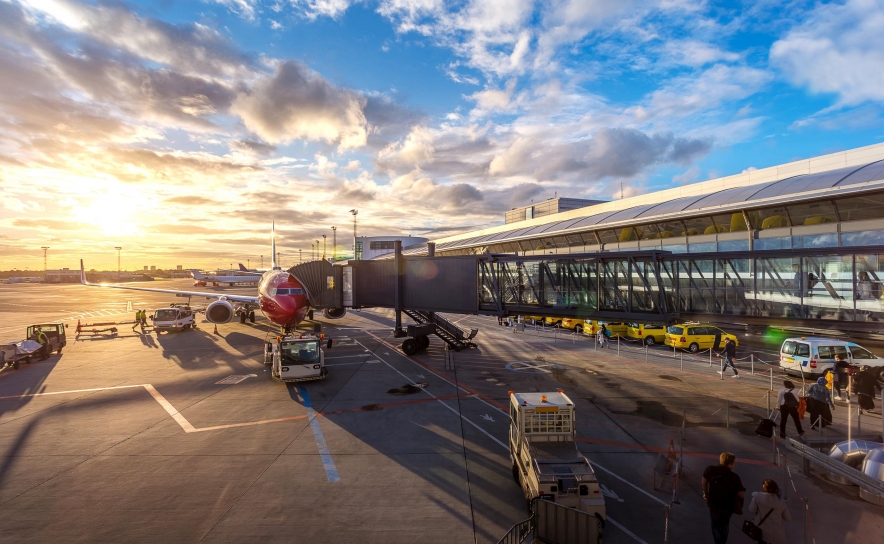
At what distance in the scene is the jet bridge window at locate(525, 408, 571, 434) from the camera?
11.0 meters

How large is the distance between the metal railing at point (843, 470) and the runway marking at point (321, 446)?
13.5m

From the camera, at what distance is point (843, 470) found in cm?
1023

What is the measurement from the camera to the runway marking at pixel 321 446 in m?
12.2

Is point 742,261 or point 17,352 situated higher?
point 742,261

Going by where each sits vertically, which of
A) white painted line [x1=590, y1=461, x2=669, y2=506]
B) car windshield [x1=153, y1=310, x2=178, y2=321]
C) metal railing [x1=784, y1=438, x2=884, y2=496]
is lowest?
white painted line [x1=590, y1=461, x2=669, y2=506]

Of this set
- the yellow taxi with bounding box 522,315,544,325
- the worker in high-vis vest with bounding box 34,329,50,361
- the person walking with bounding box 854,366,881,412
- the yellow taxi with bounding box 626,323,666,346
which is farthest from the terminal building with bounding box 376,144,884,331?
the worker in high-vis vest with bounding box 34,329,50,361

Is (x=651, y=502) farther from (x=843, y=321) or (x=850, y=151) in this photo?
(x=850, y=151)

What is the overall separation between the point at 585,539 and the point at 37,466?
668 inches

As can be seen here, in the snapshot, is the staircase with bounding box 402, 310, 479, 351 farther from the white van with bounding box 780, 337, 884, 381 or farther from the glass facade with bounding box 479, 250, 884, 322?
the white van with bounding box 780, 337, 884, 381

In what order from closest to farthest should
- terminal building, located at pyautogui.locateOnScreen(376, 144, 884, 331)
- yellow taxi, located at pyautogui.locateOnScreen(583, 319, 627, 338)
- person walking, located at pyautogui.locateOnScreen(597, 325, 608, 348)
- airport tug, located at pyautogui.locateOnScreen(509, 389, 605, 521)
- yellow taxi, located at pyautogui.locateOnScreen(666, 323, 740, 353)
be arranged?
airport tug, located at pyautogui.locateOnScreen(509, 389, 605, 521), terminal building, located at pyautogui.locateOnScreen(376, 144, 884, 331), yellow taxi, located at pyautogui.locateOnScreen(666, 323, 740, 353), person walking, located at pyautogui.locateOnScreen(597, 325, 608, 348), yellow taxi, located at pyautogui.locateOnScreen(583, 319, 627, 338)

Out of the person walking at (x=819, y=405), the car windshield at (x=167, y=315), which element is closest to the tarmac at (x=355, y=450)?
the person walking at (x=819, y=405)

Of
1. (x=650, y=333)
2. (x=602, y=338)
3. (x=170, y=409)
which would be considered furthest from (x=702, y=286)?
(x=170, y=409)

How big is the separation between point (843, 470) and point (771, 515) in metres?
4.11

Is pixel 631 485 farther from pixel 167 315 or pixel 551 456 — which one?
pixel 167 315
